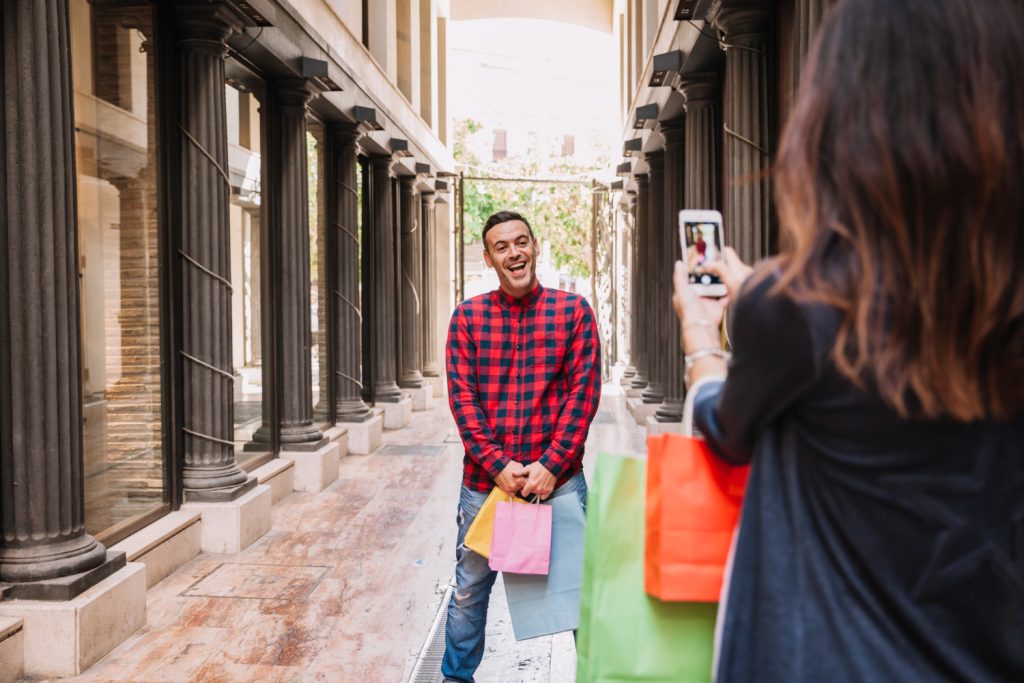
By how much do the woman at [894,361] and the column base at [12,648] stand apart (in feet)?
12.6

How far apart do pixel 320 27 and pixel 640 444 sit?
582 centimetres

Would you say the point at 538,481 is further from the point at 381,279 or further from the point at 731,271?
the point at 381,279

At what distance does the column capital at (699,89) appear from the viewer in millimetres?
9227

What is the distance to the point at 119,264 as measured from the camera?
19.6 feet

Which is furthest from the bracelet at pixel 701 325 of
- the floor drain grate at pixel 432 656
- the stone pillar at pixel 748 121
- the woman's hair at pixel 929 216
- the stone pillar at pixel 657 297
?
the stone pillar at pixel 657 297

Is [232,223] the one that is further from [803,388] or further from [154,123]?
[803,388]

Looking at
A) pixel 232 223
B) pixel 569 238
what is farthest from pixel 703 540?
pixel 569 238

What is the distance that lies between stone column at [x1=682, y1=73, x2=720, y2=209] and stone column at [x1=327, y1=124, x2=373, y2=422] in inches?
151

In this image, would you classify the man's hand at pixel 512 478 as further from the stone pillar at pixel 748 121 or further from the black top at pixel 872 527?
the stone pillar at pixel 748 121

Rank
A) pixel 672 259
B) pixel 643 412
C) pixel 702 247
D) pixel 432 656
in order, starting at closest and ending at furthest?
pixel 702 247 < pixel 432 656 < pixel 672 259 < pixel 643 412

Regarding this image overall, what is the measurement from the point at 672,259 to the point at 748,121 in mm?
4575

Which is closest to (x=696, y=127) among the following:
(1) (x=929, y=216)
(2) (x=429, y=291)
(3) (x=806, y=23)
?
(3) (x=806, y=23)

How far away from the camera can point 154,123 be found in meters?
6.41

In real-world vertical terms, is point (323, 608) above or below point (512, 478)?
below
